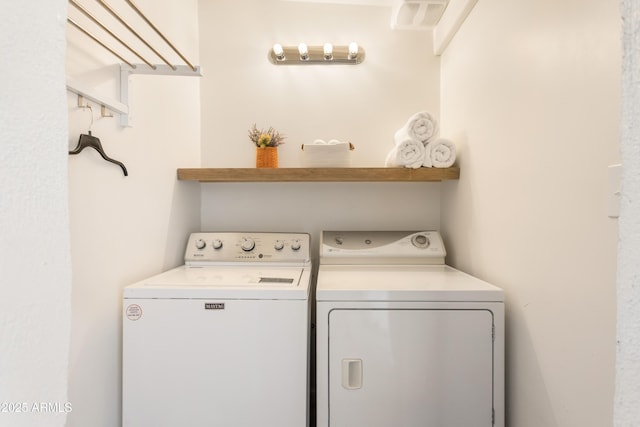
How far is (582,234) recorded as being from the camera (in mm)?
834

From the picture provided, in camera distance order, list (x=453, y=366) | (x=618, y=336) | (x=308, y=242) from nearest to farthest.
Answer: (x=618, y=336), (x=453, y=366), (x=308, y=242)

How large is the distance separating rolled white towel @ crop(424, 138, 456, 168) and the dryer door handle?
3.43 feet

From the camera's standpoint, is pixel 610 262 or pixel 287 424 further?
pixel 287 424

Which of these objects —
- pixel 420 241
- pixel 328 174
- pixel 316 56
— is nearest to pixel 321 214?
pixel 328 174

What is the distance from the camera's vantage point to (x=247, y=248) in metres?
1.74

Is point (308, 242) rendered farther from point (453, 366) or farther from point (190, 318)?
point (453, 366)

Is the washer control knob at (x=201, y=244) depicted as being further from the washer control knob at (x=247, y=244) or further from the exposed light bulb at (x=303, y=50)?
the exposed light bulb at (x=303, y=50)

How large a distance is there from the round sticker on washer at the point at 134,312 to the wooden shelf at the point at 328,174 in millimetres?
759

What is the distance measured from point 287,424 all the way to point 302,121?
1.62 metres

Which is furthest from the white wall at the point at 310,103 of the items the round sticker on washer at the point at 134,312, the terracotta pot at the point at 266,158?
the round sticker on washer at the point at 134,312

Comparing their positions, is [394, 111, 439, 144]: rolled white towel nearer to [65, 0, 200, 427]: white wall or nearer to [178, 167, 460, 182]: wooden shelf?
[178, 167, 460, 182]: wooden shelf

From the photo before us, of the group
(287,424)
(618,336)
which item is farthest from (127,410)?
(618,336)

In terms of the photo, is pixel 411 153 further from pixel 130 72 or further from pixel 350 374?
pixel 130 72

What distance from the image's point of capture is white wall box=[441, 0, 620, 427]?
768 mm
